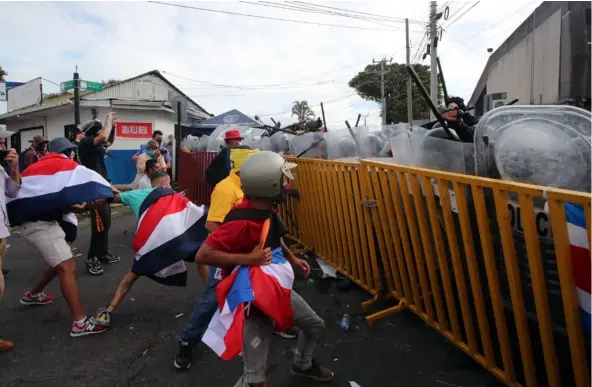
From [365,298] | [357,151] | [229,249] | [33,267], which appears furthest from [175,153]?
[229,249]

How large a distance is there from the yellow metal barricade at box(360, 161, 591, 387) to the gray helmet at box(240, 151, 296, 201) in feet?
3.93

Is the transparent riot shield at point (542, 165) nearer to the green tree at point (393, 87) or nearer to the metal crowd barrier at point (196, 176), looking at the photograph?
the metal crowd barrier at point (196, 176)

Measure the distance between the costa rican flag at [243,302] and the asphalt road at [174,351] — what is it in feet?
2.76

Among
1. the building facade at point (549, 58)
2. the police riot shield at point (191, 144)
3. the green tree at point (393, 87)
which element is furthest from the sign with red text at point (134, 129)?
the green tree at point (393, 87)

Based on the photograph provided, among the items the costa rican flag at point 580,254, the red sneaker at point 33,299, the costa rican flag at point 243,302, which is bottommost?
the red sneaker at point 33,299

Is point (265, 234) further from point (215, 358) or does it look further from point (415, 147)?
point (415, 147)

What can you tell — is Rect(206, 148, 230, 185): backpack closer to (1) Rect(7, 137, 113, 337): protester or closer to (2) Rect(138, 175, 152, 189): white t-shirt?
(1) Rect(7, 137, 113, 337): protester

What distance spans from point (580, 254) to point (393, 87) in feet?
141

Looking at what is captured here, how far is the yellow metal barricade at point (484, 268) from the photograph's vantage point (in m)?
2.03

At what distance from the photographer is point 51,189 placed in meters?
3.68

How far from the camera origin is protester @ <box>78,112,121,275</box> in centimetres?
523

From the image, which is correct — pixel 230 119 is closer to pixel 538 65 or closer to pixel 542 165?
pixel 538 65

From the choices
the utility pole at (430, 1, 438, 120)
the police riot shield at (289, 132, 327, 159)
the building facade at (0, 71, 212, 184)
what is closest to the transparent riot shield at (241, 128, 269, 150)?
the police riot shield at (289, 132, 327, 159)

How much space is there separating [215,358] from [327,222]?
2.25 m
